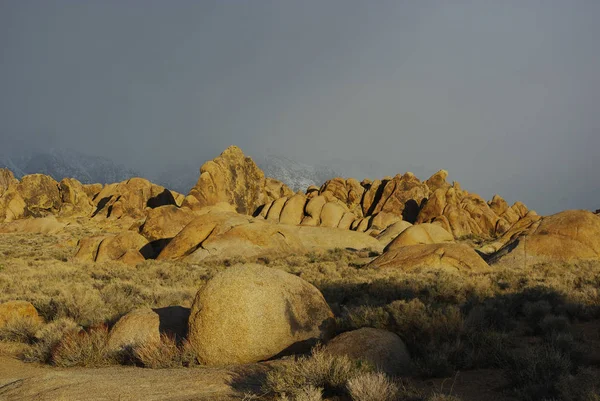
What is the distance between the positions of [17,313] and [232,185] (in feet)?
205

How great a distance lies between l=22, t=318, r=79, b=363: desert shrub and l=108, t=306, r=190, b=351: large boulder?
45.0 inches

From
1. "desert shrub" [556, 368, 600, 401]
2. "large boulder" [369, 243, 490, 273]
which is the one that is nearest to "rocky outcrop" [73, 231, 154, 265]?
"large boulder" [369, 243, 490, 273]

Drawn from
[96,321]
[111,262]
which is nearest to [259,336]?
[96,321]

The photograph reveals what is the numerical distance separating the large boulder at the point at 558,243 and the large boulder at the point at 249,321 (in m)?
16.4

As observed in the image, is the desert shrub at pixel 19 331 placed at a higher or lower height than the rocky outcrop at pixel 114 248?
lower

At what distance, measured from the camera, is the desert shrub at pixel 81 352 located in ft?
25.7

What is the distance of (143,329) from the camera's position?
8812mm

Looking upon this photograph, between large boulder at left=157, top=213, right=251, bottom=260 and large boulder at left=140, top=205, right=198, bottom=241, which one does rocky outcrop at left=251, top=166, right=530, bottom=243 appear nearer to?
large boulder at left=140, top=205, right=198, bottom=241

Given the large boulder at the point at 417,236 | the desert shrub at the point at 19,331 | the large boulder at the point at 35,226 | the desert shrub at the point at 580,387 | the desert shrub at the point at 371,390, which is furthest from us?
the large boulder at the point at 35,226

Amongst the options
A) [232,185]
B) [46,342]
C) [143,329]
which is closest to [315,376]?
[143,329]

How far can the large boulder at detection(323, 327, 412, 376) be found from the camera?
21.0ft

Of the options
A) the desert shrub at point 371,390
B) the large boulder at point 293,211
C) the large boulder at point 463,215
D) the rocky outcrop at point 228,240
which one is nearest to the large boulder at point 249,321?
the desert shrub at point 371,390

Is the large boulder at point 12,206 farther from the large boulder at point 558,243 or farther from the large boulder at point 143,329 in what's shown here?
the large boulder at point 558,243

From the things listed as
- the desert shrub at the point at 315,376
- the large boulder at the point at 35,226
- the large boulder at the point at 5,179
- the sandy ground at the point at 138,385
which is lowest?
the sandy ground at the point at 138,385
